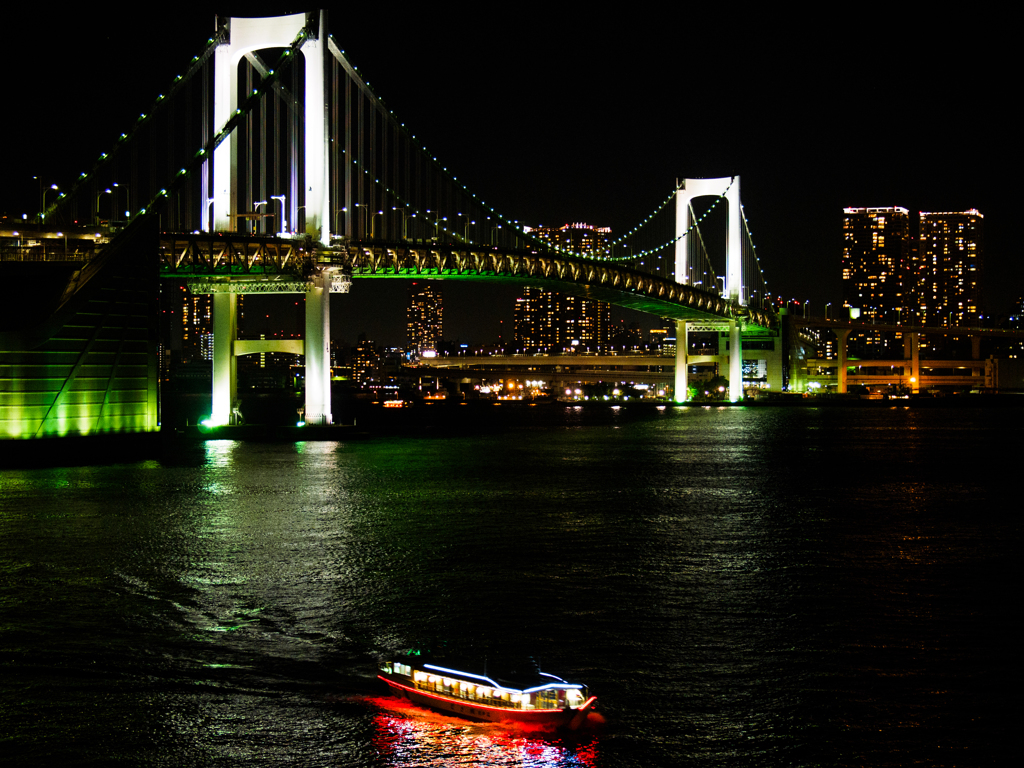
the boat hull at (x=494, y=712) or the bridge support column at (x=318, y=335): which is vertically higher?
the bridge support column at (x=318, y=335)

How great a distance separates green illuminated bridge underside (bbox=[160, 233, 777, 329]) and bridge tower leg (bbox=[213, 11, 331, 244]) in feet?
3.70

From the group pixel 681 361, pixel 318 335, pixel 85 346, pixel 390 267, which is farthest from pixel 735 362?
pixel 85 346

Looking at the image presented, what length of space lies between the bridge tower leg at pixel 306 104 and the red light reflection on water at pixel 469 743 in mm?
30187

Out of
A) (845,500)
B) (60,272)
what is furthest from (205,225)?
(845,500)

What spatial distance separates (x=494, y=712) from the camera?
795 centimetres

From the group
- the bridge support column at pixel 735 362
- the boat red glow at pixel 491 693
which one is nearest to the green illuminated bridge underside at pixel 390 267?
the bridge support column at pixel 735 362

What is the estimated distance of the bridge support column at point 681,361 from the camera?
7212cm

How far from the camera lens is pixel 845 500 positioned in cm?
2256

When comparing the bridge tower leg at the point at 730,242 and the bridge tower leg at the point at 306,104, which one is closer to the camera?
the bridge tower leg at the point at 306,104

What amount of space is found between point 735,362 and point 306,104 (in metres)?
46.8

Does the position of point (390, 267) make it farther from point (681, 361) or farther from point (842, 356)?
point (842, 356)

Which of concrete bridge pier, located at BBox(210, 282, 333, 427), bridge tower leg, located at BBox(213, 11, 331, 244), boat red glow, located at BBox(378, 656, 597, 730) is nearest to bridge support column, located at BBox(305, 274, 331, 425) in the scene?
concrete bridge pier, located at BBox(210, 282, 333, 427)

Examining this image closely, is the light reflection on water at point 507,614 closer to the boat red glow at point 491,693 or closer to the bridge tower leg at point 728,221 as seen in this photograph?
the boat red glow at point 491,693

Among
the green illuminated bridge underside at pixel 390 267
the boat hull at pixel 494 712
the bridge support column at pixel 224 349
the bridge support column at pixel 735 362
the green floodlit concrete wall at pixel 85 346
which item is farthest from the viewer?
the bridge support column at pixel 735 362
